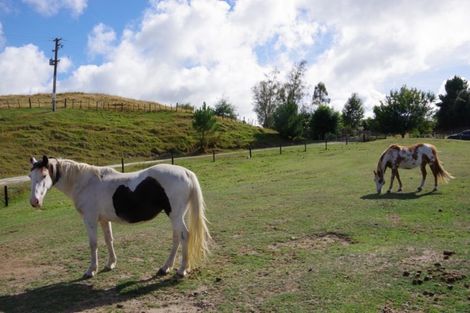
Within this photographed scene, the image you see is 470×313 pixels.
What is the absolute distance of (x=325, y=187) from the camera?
17594mm

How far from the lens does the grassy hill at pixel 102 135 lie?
45.2m

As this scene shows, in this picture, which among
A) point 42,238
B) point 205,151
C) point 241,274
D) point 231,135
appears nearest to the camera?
point 241,274

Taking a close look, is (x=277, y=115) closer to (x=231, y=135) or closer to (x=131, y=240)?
(x=231, y=135)

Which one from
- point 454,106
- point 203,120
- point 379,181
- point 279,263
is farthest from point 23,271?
point 454,106

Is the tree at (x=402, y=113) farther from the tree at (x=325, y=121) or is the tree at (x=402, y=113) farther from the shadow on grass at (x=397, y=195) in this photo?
the shadow on grass at (x=397, y=195)

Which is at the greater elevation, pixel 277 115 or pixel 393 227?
pixel 277 115

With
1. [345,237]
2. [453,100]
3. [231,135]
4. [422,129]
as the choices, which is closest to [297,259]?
[345,237]

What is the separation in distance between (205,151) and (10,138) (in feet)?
70.4

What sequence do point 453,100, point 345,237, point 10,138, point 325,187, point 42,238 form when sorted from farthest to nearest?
point 453,100 → point 10,138 → point 325,187 → point 42,238 → point 345,237

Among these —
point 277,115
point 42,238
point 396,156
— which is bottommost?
point 42,238

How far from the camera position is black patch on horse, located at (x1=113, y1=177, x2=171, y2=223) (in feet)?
24.5

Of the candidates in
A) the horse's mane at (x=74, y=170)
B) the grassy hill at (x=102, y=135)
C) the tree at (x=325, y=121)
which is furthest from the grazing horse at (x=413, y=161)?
the tree at (x=325, y=121)

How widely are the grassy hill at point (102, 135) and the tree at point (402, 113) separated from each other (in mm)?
15903

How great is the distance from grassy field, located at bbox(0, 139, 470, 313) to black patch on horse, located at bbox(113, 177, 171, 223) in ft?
3.37
